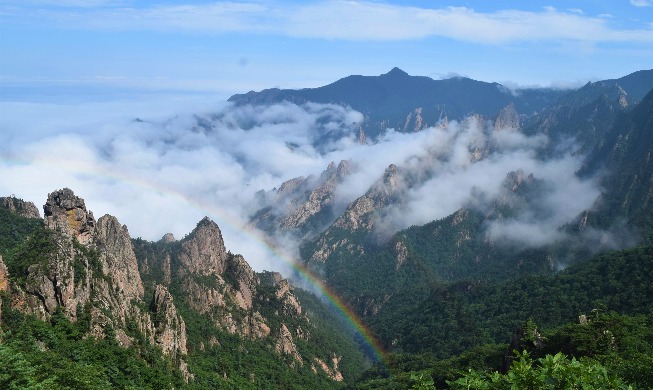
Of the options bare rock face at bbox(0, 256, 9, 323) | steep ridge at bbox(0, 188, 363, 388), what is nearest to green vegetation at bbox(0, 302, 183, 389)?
steep ridge at bbox(0, 188, 363, 388)

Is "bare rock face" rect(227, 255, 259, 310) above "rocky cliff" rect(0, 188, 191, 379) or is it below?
below

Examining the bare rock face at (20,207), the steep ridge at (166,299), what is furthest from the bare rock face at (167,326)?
the bare rock face at (20,207)

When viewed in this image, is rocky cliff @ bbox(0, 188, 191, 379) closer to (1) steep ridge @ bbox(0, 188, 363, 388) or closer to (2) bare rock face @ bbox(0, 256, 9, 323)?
(1) steep ridge @ bbox(0, 188, 363, 388)

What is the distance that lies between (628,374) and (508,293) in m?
145

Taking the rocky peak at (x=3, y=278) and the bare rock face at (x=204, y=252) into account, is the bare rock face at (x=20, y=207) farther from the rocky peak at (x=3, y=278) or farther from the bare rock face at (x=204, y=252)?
the rocky peak at (x=3, y=278)

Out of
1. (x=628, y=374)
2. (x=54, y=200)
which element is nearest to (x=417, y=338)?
(x=54, y=200)

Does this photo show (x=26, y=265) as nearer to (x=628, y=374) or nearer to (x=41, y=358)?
(x=41, y=358)

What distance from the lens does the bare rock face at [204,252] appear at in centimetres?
16588

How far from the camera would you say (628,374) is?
40438mm

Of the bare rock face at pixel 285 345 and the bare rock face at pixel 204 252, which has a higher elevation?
the bare rock face at pixel 204 252

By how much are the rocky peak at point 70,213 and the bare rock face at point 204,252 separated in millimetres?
55168

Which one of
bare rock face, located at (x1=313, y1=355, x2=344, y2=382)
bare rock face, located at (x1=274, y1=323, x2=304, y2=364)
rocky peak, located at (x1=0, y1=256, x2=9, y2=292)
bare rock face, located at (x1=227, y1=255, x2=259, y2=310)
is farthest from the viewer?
bare rock face, located at (x1=227, y1=255, x2=259, y2=310)

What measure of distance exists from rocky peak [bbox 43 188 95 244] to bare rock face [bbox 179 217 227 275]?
181 ft

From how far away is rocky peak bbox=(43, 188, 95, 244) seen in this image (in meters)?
103
